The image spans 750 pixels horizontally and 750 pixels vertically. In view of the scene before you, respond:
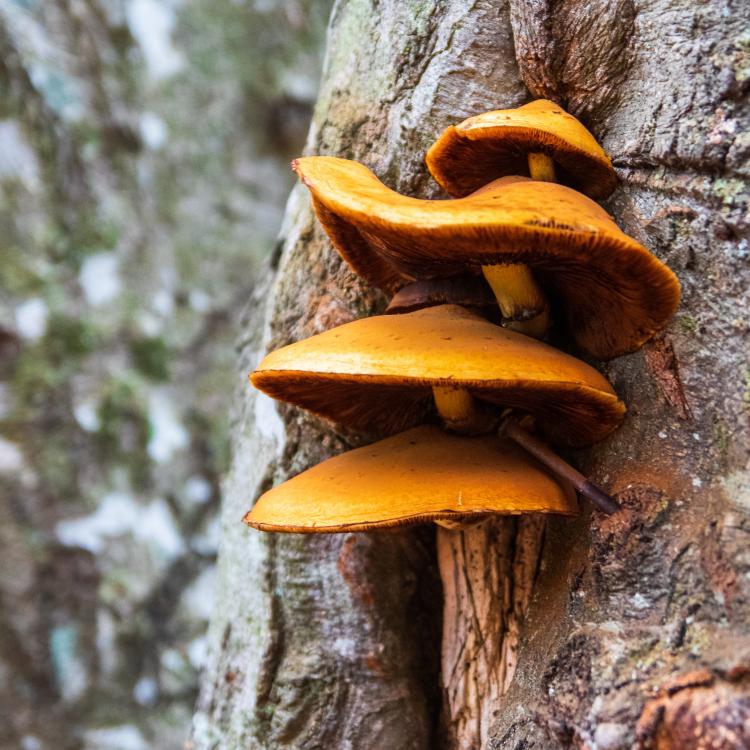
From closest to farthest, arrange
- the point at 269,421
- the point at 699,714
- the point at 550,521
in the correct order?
the point at 699,714 → the point at 550,521 → the point at 269,421

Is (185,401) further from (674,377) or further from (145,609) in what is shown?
(674,377)

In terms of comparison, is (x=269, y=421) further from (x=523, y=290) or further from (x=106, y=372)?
(x=106, y=372)

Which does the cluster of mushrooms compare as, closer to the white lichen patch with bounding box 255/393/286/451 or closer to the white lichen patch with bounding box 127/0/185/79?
the white lichen patch with bounding box 255/393/286/451

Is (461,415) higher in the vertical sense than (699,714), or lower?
higher

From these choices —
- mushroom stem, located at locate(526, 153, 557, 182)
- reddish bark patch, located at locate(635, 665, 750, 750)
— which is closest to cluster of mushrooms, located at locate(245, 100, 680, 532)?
mushroom stem, located at locate(526, 153, 557, 182)

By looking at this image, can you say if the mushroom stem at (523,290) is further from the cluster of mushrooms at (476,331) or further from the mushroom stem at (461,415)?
the mushroom stem at (461,415)

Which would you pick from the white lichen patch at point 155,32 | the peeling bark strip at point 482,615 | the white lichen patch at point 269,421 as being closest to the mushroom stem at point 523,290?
the peeling bark strip at point 482,615

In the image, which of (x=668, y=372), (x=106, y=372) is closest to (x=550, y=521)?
(x=668, y=372)

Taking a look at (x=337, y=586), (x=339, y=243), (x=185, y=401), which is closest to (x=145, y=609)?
(x=185, y=401)
